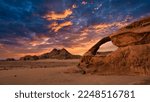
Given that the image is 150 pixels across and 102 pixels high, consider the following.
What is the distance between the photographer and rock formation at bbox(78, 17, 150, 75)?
819 cm

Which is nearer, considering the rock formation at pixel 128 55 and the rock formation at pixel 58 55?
the rock formation at pixel 128 55

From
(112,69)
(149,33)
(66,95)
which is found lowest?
(66,95)

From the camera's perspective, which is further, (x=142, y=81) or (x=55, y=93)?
(x=142, y=81)

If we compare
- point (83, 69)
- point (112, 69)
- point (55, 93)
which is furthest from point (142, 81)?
point (83, 69)

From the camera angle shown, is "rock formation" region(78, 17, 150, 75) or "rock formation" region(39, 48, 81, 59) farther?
"rock formation" region(39, 48, 81, 59)

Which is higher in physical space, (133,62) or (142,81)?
(133,62)

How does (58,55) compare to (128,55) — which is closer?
(128,55)

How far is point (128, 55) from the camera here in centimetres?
869

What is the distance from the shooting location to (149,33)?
8.67 meters

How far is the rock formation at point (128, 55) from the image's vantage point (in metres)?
8.19

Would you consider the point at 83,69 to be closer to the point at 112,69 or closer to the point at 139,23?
the point at 112,69

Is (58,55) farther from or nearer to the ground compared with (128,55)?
farther from the ground

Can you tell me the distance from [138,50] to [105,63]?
1708 mm

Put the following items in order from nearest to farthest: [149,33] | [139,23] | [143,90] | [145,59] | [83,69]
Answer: [143,90]
[145,59]
[149,33]
[139,23]
[83,69]
